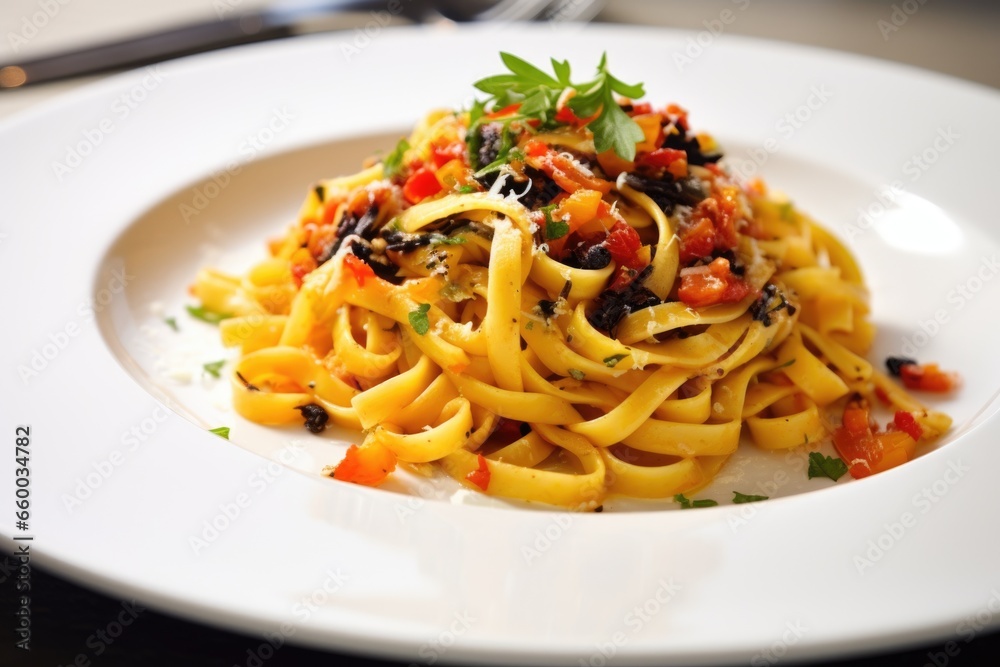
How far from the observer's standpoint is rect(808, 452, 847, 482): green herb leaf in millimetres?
4312

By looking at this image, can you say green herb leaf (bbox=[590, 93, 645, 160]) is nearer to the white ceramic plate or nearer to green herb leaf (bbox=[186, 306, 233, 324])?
the white ceramic plate

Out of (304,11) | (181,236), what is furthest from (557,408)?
(304,11)

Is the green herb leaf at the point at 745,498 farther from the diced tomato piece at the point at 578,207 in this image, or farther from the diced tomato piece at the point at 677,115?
the diced tomato piece at the point at 677,115

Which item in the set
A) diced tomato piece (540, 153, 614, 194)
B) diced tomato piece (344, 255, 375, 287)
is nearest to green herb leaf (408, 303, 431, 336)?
diced tomato piece (344, 255, 375, 287)

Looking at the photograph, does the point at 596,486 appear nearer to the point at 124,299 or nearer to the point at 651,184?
the point at 651,184

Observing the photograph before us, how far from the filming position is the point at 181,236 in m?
5.91

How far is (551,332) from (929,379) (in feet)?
6.71

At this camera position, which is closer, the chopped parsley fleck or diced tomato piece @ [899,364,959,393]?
the chopped parsley fleck

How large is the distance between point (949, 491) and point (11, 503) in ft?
11.1

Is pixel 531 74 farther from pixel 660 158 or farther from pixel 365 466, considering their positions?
pixel 365 466

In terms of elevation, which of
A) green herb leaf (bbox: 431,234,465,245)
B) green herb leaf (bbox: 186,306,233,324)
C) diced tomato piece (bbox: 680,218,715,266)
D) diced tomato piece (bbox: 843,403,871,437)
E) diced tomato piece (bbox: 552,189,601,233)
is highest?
diced tomato piece (bbox: 552,189,601,233)

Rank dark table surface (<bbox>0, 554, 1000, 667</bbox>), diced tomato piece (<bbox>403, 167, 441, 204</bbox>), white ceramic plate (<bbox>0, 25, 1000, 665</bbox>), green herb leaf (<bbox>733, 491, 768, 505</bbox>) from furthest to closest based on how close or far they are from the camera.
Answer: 1. diced tomato piece (<bbox>403, 167, 441, 204</bbox>)
2. green herb leaf (<bbox>733, 491, 768, 505</bbox>)
3. dark table surface (<bbox>0, 554, 1000, 667</bbox>)
4. white ceramic plate (<bbox>0, 25, 1000, 665</bbox>)

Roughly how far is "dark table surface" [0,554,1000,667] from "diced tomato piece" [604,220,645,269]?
6.62 ft

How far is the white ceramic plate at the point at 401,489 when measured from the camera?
2955 millimetres
